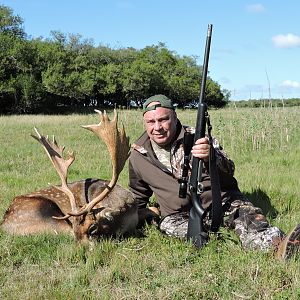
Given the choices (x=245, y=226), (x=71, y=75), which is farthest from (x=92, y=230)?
(x=71, y=75)

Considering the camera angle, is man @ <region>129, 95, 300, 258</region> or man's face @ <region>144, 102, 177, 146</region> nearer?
man @ <region>129, 95, 300, 258</region>

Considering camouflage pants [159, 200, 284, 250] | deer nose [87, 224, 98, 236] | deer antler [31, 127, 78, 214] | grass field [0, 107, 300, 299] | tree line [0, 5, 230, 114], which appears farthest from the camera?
tree line [0, 5, 230, 114]

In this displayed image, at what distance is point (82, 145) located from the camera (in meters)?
14.5

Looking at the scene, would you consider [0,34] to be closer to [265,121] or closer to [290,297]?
[265,121]

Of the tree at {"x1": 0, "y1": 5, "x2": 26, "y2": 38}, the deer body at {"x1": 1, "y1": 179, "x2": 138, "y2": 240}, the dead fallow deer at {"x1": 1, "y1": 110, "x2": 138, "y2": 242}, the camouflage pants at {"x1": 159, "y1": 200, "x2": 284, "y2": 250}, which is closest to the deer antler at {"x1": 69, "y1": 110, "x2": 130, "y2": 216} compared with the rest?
the dead fallow deer at {"x1": 1, "y1": 110, "x2": 138, "y2": 242}

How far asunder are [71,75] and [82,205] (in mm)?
53989

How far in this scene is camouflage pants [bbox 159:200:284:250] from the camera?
480cm

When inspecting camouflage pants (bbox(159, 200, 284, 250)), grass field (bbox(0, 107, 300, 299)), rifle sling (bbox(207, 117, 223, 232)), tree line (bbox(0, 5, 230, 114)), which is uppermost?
tree line (bbox(0, 5, 230, 114))

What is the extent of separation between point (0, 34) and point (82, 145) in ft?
157

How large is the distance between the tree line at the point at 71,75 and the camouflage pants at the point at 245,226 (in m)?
44.5

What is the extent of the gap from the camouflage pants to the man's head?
3.03 ft

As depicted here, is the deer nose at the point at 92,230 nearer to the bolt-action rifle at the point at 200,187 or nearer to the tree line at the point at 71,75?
the bolt-action rifle at the point at 200,187

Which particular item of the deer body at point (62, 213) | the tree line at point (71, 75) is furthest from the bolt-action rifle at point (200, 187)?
the tree line at point (71, 75)

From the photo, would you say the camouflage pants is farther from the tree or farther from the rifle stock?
the tree
